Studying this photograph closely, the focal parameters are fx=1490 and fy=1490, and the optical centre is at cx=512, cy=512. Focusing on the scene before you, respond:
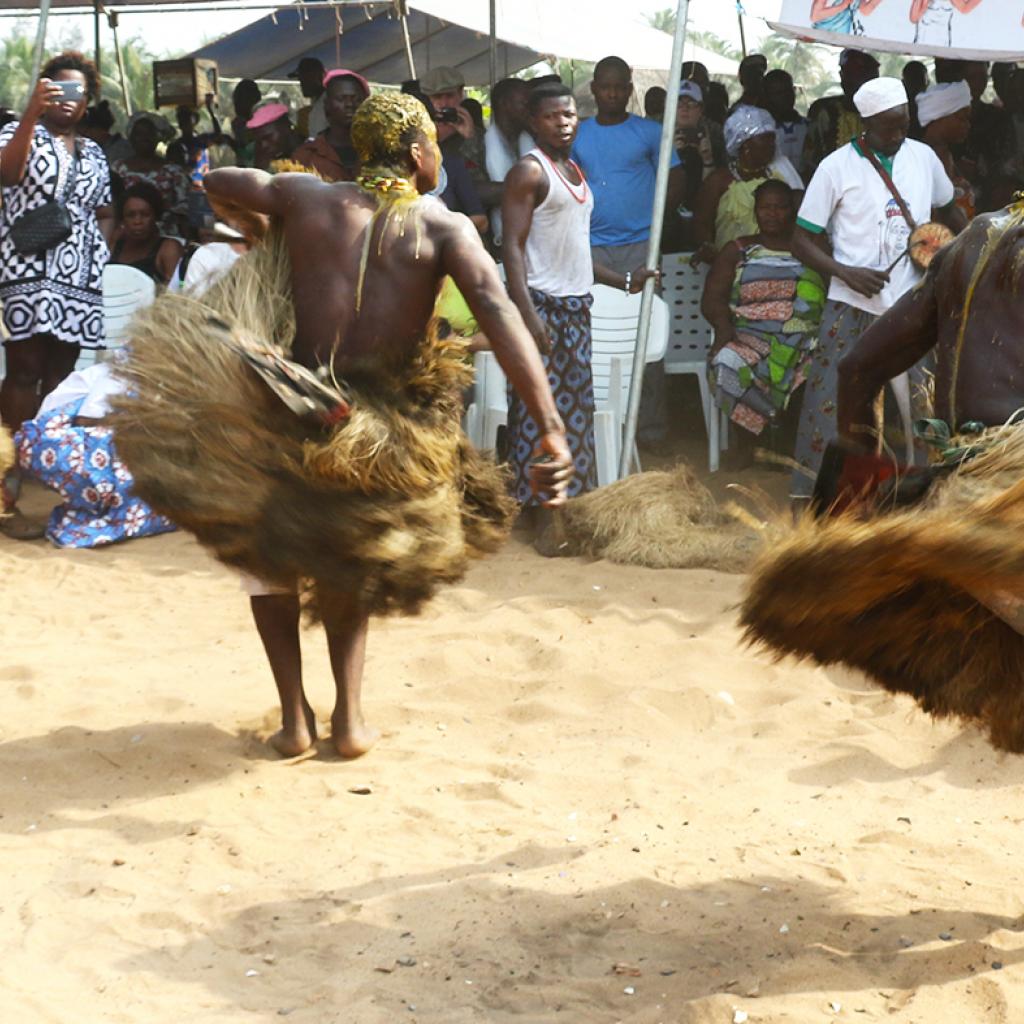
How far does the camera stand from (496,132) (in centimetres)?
869

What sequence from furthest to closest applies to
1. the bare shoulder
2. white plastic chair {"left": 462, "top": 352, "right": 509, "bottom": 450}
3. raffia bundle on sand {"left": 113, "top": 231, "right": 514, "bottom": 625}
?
white plastic chair {"left": 462, "top": 352, "right": 509, "bottom": 450} < the bare shoulder < raffia bundle on sand {"left": 113, "top": 231, "right": 514, "bottom": 625}

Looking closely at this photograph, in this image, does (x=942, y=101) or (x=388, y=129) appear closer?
(x=388, y=129)

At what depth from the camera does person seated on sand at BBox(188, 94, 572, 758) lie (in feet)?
13.6

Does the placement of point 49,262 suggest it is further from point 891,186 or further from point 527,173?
point 891,186

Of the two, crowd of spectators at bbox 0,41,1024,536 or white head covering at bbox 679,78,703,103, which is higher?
white head covering at bbox 679,78,703,103

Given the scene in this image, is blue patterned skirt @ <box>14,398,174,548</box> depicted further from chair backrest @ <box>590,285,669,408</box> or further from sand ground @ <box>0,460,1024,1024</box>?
chair backrest @ <box>590,285,669,408</box>

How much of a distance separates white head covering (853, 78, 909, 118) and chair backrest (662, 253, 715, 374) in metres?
1.95

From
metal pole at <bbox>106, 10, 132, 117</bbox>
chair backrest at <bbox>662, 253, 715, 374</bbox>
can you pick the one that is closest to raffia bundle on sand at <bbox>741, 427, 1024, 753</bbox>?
chair backrest at <bbox>662, 253, 715, 374</bbox>

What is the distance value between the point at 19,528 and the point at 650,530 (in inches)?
126

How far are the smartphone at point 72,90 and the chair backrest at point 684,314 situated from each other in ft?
11.7

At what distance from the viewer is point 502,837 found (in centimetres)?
418

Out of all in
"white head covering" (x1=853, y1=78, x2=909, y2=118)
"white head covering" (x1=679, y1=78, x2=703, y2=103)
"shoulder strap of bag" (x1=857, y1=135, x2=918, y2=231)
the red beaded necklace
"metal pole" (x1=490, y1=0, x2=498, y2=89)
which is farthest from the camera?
"metal pole" (x1=490, y1=0, x2=498, y2=89)

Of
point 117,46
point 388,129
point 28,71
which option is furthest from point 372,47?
point 28,71

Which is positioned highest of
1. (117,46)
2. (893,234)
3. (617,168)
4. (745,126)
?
(117,46)
